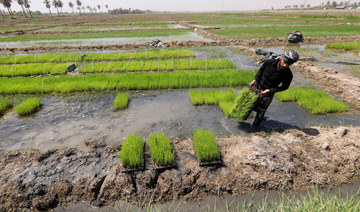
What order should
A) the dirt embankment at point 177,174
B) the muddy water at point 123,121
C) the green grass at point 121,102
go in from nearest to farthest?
1. the dirt embankment at point 177,174
2. the muddy water at point 123,121
3. the green grass at point 121,102

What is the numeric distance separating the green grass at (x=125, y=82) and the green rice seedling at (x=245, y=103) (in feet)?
7.49

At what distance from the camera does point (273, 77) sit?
2846 mm

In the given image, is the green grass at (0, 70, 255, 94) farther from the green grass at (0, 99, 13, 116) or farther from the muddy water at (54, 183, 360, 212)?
the muddy water at (54, 183, 360, 212)

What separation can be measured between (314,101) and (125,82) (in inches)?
224

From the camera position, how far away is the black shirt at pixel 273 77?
2727 mm

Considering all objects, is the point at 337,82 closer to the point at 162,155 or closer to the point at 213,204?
the point at 213,204

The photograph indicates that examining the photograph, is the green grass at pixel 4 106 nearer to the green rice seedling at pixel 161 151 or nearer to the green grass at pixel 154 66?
the green grass at pixel 154 66

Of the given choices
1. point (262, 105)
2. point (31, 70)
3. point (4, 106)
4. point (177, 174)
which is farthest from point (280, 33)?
point (4, 106)

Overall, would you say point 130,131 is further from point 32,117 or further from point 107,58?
point 107,58

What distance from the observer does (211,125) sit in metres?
3.73

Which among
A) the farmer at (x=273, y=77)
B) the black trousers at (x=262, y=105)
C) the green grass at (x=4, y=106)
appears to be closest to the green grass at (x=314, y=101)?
the black trousers at (x=262, y=105)

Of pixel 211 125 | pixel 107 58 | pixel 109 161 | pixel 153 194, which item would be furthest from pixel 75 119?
pixel 107 58

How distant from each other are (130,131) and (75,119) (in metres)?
1.57

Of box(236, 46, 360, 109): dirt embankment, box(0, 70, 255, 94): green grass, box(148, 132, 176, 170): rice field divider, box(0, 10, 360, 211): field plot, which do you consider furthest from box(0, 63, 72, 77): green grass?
box(236, 46, 360, 109): dirt embankment
